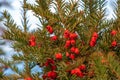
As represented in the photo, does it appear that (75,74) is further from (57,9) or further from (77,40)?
(57,9)

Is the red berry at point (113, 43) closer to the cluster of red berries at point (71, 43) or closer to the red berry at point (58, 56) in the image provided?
the cluster of red berries at point (71, 43)

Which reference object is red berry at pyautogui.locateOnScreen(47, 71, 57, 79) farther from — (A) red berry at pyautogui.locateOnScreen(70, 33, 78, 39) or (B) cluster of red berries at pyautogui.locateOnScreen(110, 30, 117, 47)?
(B) cluster of red berries at pyautogui.locateOnScreen(110, 30, 117, 47)

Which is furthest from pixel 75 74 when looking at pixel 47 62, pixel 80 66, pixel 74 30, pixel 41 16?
pixel 41 16

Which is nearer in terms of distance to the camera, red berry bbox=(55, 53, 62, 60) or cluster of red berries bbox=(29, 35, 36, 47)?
red berry bbox=(55, 53, 62, 60)

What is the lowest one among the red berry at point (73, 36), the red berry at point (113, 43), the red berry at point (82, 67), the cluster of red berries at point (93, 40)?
the red berry at point (82, 67)

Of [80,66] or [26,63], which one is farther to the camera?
[26,63]

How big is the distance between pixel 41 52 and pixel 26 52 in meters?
0.18

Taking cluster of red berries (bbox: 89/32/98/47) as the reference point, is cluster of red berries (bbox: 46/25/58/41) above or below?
above

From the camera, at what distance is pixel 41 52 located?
7.29ft

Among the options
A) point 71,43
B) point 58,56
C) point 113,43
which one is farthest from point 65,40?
point 113,43

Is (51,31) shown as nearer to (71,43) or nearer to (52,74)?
(71,43)

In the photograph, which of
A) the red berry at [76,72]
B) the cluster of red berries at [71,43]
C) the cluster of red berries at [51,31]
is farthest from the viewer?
the cluster of red berries at [51,31]

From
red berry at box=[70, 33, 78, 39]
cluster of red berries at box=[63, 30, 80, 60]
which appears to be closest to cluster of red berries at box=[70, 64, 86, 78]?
cluster of red berries at box=[63, 30, 80, 60]

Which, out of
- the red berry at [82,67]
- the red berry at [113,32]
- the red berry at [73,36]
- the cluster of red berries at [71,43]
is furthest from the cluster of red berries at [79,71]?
the red berry at [113,32]
